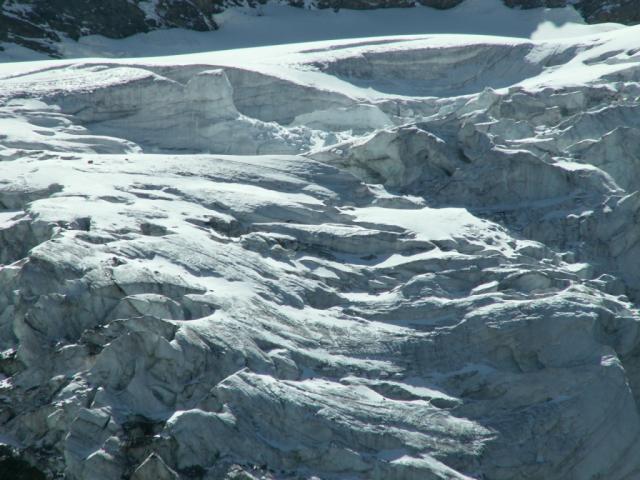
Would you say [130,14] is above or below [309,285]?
above

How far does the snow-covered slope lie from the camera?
33.6 m

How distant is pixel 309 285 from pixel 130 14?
115 feet

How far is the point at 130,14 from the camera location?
70.5 metres

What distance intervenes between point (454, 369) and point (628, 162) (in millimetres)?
14914

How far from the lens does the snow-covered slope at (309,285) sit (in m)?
33.6

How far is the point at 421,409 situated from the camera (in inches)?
1391

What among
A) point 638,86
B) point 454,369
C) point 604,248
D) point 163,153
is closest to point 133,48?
point 163,153

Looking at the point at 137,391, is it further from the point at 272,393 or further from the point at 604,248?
the point at 604,248

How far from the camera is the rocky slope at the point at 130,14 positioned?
65750 millimetres

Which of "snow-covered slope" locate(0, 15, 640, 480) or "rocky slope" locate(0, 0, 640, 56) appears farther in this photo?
"rocky slope" locate(0, 0, 640, 56)

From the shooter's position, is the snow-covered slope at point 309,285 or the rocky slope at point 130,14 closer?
the snow-covered slope at point 309,285

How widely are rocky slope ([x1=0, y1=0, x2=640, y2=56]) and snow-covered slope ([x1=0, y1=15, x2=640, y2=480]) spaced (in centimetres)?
1306

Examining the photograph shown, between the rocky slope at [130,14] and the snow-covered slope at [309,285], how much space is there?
42.9 ft

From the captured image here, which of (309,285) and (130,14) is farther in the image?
(130,14)
